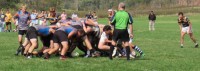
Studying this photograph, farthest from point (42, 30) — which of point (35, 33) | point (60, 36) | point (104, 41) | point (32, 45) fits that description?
point (104, 41)

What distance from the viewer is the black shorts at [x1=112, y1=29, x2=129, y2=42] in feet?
48.7

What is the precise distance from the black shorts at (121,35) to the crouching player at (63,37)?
126 cm

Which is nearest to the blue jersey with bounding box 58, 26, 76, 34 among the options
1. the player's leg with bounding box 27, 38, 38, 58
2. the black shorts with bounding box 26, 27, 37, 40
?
the black shorts with bounding box 26, 27, 37, 40

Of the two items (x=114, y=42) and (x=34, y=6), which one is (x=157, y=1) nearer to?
(x=34, y=6)

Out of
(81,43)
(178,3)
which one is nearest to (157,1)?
(178,3)

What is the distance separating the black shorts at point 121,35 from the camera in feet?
48.7

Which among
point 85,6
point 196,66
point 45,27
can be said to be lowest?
point 85,6

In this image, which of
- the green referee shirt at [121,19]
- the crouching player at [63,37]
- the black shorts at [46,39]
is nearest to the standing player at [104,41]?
the crouching player at [63,37]

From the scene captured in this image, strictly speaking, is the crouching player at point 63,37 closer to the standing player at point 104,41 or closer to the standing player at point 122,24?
the standing player at point 104,41

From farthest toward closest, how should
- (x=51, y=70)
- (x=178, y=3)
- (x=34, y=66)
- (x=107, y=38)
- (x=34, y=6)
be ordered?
(x=178, y=3) < (x=34, y=6) < (x=107, y=38) < (x=34, y=66) < (x=51, y=70)

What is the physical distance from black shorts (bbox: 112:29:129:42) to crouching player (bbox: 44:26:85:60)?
4.15ft

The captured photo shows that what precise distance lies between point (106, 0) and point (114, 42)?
161959 mm

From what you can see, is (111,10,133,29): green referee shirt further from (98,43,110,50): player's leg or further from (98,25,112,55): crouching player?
(98,43,110,50): player's leg

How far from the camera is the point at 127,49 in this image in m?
14.8
